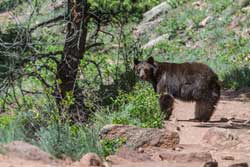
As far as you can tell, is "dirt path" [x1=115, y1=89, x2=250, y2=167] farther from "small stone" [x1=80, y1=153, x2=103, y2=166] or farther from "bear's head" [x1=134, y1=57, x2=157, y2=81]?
"bear's head" [x1=134, y1=57, x2=157, y2=81]

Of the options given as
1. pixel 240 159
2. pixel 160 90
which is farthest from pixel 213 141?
pixel 160 90

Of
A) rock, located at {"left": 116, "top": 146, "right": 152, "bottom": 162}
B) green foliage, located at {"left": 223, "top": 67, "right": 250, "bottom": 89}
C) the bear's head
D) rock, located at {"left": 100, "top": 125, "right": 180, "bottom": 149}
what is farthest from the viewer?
green foliage, located at {"left": 223, "top": 67, "right": 250, "bottom": 89}

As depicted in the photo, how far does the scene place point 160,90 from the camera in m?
14.0

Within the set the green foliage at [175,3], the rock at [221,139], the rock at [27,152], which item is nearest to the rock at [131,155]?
the rock at [27,152]

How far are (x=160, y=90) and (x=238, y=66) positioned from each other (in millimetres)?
8238

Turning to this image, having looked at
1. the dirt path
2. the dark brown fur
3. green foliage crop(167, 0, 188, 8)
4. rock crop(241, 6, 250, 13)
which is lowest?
the dirt path

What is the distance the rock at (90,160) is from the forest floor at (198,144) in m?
0.17

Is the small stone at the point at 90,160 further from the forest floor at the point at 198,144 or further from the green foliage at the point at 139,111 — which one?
Result: the green foliage at the point at 139,111

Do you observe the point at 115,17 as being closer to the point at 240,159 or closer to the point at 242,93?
the point at 242,93

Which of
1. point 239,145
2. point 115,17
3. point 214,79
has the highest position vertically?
point 115,17

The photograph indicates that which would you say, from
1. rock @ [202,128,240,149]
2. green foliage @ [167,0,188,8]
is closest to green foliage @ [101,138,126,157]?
rock @ [202,128,240,149]

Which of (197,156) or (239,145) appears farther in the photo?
(239,145)

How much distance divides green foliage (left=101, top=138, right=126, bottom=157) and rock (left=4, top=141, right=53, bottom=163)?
1116 millimetres

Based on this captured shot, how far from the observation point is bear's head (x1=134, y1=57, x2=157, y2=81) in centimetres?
1409
